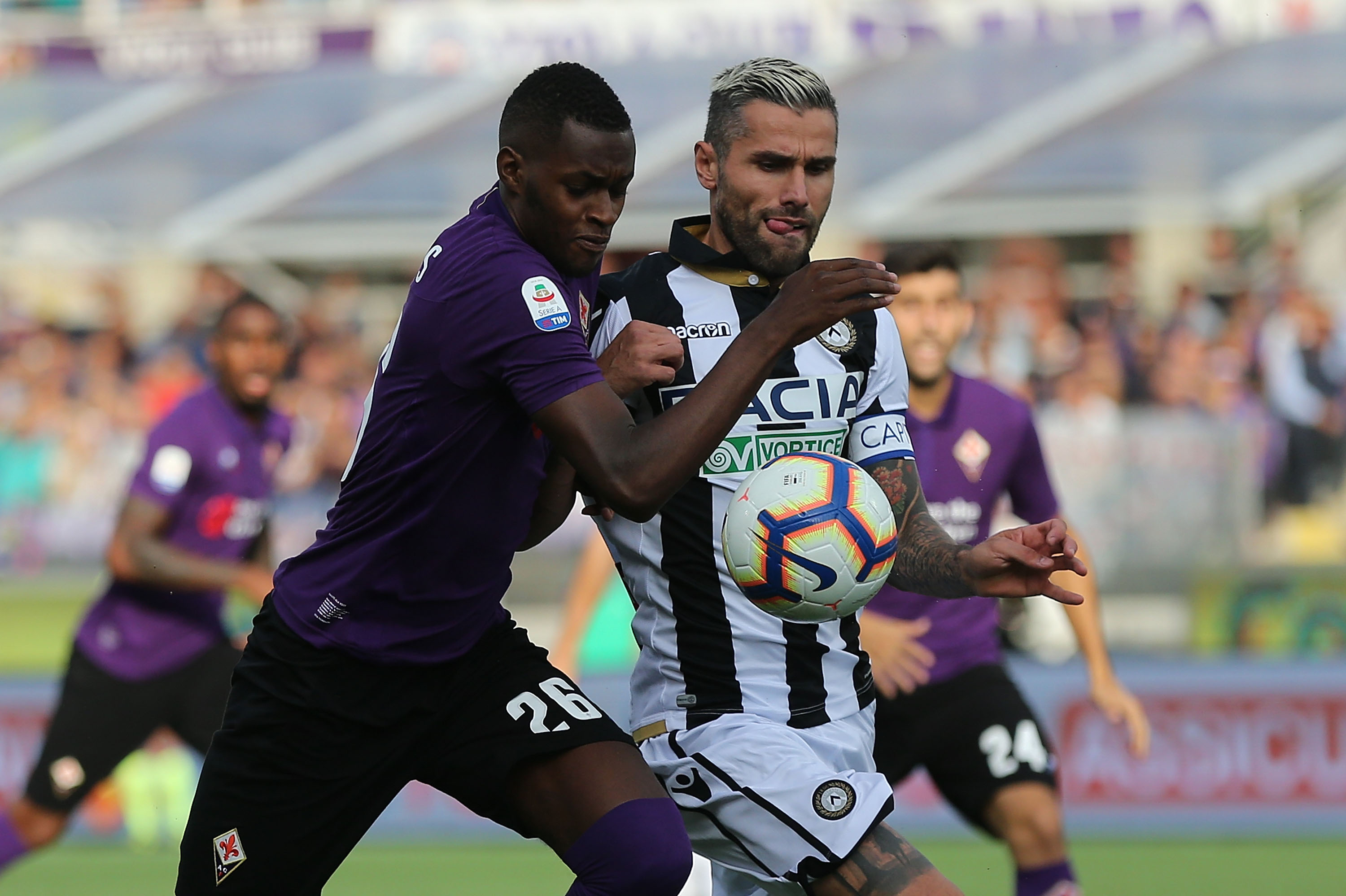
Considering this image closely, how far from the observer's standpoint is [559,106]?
3791 millimetres

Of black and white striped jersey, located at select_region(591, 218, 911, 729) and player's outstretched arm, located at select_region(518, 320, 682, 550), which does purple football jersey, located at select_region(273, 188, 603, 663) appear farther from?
black and white striped jersey, located at select_region(591, 218, 911, 729)

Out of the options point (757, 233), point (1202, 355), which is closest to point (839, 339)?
point (757, 233)

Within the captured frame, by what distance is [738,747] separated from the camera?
4.21m

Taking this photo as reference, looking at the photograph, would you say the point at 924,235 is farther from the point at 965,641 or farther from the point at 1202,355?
the point at 965,641

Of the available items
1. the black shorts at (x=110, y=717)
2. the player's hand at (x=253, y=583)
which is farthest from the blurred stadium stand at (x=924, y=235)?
the player's hand at (x=253, y=583)

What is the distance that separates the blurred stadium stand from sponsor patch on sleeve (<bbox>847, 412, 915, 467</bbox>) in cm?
536

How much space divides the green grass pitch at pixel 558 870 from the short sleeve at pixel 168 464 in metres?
2.24

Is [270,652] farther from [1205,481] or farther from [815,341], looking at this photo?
[1205,481]

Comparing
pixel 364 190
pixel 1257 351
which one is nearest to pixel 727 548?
pixel 1257 351

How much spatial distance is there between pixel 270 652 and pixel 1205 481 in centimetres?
762

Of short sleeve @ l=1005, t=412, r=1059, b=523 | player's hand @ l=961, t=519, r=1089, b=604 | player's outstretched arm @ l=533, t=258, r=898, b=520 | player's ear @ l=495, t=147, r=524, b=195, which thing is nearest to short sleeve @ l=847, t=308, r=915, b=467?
player's hand @ l=961, t=519, r=1089, b=604

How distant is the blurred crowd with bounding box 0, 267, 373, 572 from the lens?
40.0 feet

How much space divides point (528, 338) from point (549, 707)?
41.2 inches

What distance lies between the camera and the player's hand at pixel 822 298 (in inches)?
144
